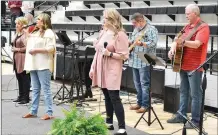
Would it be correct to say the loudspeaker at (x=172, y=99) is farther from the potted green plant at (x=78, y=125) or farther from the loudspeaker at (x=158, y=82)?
the potted green plant at (x=78, y=125)

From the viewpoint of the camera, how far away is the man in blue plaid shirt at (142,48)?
20.4ft

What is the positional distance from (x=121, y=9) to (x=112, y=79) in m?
6.08

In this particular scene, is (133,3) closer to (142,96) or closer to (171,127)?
(142,96)

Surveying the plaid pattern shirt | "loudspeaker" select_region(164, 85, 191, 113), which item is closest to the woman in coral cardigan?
the plaid pattern shirt

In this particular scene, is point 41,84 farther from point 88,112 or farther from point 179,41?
point 179,41

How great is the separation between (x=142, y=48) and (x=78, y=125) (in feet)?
12.5

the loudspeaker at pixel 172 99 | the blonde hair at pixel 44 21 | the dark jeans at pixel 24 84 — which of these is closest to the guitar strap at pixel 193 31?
the loudspeaker at pixel 172 99

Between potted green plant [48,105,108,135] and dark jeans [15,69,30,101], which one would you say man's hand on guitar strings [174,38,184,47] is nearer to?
potted green plant [48,105,108,135]

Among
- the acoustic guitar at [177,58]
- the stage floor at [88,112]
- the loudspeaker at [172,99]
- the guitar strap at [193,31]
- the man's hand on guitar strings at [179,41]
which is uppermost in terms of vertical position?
the guitar strap at [193,31]

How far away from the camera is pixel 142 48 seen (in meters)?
6.36

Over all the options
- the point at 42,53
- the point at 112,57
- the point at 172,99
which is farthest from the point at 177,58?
the point at 42,53

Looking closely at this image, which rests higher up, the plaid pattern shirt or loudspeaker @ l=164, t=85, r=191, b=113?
the plaid pattern shirt

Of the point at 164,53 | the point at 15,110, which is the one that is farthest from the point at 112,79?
the point at 164,53

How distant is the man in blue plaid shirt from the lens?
6.21 metres
